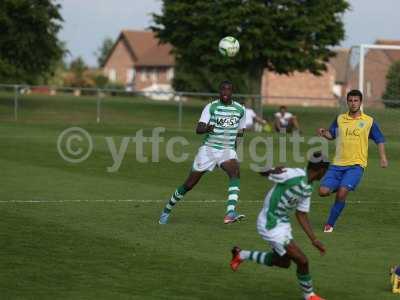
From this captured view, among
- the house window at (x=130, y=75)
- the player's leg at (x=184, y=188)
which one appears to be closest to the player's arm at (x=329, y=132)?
the player's leg at (x=184, y=188)

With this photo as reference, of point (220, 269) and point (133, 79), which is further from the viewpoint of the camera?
point (133, 79)

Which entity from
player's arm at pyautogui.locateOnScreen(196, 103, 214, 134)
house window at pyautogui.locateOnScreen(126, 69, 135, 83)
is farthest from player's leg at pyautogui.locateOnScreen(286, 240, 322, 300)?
house window at pyautogui.locateOnScreen(126, 69, 135, 83)

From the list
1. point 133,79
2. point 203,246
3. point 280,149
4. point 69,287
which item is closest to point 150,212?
point 203,246

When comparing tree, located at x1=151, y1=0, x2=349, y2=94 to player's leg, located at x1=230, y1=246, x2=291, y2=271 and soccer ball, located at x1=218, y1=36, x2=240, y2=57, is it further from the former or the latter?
player's leg, located at x1=230, y1=246, x2=291, y2=271

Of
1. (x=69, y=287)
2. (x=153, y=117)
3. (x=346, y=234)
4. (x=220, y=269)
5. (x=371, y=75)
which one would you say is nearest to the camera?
(x=69, y=287)

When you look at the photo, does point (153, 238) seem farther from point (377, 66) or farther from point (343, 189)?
point (377, 66)

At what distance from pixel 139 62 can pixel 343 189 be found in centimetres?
11524

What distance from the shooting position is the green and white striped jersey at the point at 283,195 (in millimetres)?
9211

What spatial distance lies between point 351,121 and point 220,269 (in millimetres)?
4220

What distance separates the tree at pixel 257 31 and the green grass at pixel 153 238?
22.9 m

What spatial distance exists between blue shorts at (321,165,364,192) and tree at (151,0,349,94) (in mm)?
33459

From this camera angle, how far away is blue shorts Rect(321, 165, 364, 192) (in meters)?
14.0

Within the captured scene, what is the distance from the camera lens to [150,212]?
1577cm

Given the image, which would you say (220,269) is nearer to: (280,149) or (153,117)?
(280,149)
